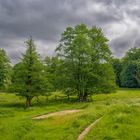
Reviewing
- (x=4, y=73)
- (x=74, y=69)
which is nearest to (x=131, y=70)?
(x=4, y=73)

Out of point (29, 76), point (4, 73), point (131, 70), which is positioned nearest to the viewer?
point (29, 76)

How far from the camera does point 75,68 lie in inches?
2537

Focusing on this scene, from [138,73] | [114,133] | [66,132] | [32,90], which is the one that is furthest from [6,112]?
[138,73]

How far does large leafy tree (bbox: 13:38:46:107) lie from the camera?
2324 inches

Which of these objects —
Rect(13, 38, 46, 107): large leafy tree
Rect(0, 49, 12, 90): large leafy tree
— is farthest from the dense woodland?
Rect(0, 49, 12, 90): large leafy tree

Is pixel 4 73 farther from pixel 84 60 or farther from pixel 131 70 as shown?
pixel 131 70

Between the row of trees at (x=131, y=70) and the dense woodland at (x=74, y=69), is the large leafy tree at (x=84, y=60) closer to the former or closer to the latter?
the dense woodland at (x=74, y=69)

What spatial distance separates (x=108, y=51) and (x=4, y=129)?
3918cm

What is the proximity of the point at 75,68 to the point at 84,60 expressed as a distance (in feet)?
7.76

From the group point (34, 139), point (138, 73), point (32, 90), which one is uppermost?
point (138, 73)

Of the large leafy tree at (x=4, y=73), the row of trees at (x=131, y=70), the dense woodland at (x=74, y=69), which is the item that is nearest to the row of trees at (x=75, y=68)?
the dense woodland at (x=74, y=69)

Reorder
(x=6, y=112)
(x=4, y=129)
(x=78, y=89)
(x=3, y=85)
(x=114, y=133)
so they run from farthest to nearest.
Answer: (x=3, y=85) < (x=78, y=89) < (x=6, y=112) < (x=4, y=129) < (x=114, y=133)

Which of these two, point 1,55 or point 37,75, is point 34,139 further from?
point 1,55

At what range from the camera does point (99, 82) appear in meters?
64.9
